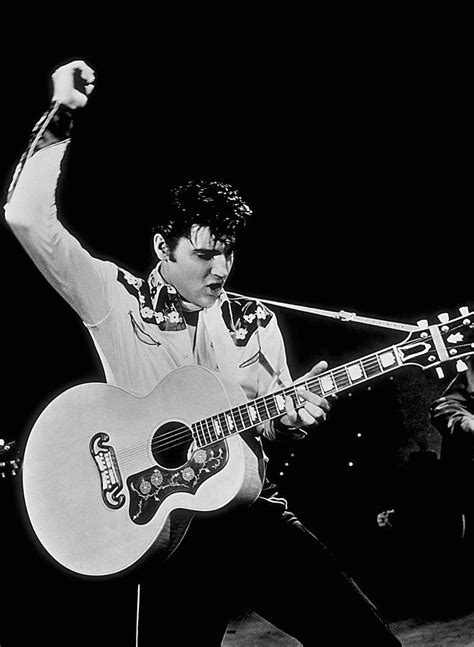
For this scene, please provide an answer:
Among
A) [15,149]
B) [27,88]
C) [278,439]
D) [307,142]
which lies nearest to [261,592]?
[278,439]

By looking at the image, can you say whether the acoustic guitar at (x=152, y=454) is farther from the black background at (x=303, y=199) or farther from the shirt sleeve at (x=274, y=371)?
the black background at (x=303, y=199)

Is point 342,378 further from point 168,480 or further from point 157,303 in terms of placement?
point 157,303

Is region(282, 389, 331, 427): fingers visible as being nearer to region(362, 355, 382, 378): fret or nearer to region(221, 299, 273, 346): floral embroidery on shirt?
region(362, 355, 382, 378): fret

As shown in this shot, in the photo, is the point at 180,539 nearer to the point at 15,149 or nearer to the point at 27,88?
the point at 15,149

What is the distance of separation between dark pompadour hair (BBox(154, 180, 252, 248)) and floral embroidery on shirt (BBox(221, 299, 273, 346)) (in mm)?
234

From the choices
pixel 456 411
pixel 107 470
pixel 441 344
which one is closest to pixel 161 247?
pixel 107 470

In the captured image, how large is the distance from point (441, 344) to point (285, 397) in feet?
1.55

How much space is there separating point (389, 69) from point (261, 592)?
6.17 feet

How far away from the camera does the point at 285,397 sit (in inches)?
82.1

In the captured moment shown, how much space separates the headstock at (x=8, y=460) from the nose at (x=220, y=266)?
3.20 feet

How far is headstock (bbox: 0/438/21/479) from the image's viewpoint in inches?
99.4

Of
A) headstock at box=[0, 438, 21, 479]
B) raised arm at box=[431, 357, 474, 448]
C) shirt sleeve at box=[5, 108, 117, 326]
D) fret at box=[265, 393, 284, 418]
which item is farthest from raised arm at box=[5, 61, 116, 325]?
raised arm at box=[431, 357, 474, 448]

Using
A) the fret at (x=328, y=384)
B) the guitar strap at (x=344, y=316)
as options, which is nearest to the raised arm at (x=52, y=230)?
→ the guitar strap at (x=344, y=316)

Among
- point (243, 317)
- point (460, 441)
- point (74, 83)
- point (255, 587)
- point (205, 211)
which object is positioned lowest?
point (255, 587)
